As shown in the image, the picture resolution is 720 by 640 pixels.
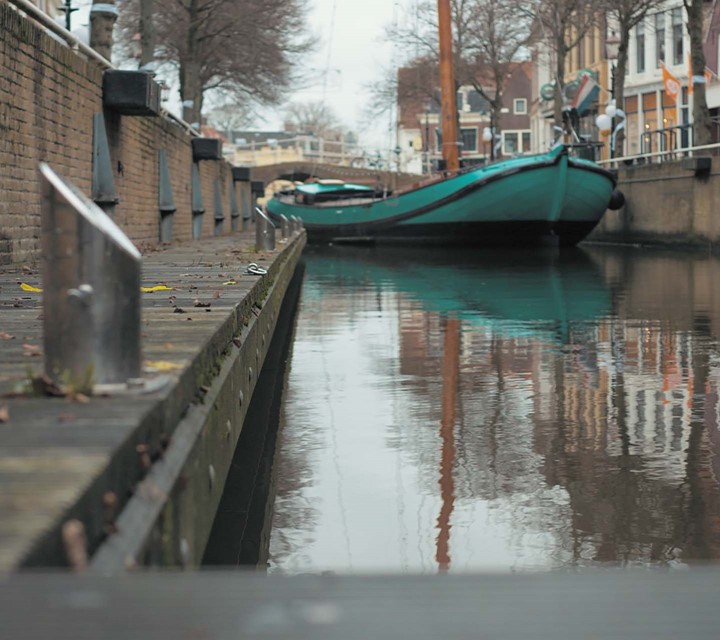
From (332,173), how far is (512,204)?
135 ft

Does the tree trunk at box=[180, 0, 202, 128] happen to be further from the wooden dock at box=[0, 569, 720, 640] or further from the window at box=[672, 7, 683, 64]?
the wooden dock at box=[0, 569, 720, 640]

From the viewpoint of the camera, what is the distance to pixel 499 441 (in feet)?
22.9

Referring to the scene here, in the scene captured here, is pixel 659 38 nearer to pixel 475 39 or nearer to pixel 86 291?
pixel 475 39

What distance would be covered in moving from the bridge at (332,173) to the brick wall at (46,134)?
51.8 metres

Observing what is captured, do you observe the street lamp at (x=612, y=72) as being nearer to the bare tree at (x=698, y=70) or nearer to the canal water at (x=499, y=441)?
the bare tree at (x=698, y=70)

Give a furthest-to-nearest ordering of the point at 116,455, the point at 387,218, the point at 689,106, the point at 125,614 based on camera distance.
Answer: the point at 689,106 < the point at 387,218 < the point at 116,455 < the point at 125,614

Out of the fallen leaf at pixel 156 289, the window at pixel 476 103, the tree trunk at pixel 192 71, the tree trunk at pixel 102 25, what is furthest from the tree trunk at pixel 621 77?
the window at pixel 476 103

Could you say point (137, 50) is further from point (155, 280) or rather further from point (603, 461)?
point (603, 461)

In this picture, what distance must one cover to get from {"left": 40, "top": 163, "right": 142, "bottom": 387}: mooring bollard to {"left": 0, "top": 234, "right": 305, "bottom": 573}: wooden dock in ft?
0.33

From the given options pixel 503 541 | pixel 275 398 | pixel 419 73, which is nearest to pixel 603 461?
pixel 503 541

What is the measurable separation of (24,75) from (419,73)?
2185 inches

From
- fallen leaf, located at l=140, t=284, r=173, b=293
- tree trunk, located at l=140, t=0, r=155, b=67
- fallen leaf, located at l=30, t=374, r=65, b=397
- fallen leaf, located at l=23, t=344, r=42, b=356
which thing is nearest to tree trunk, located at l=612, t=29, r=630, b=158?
tree trunk, located at l=140, t=0, r=155, b=67

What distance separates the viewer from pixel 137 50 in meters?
44.2

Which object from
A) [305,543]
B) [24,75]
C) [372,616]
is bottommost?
[305,543]
